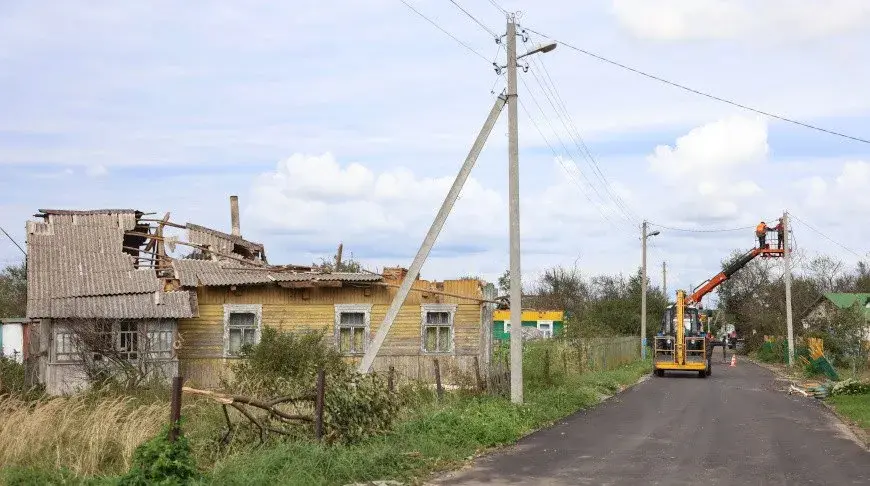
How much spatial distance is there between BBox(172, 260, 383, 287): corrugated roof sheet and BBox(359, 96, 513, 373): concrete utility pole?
1003cm

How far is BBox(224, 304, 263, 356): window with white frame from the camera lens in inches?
1137

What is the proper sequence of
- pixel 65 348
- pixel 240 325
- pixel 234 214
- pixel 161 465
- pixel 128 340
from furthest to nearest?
pixel 234 214
pixel 240 325
pixel 128 340
pixel 65 348
pixel 161 465

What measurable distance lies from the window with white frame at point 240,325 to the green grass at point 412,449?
10.6 m

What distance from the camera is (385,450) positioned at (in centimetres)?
1286

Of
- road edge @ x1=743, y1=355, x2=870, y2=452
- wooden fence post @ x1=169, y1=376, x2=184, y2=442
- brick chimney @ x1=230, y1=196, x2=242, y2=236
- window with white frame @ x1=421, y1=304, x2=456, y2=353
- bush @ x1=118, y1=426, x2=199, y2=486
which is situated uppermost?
brick chimney @ x1=230, y1=196, x2=242, y2=236

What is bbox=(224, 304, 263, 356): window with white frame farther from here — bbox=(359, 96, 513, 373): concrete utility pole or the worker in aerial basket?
the worker in aerial basket

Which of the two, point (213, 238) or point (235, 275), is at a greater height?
point (213, 238)

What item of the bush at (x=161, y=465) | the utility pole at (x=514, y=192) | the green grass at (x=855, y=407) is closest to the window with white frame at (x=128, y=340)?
the utility pole at (x=514, y=192)

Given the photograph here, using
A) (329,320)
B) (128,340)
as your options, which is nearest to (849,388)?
(329,320)

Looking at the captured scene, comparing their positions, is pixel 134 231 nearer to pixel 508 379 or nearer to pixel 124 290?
pixel 124 290

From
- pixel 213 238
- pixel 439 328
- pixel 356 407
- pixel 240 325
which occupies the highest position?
pixel 213 238

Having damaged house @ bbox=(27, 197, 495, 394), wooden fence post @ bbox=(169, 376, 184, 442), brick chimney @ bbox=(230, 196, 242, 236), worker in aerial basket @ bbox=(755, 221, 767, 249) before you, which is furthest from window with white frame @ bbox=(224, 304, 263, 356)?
worker in aerial basket @ bbox=(755, 221, 767, 249)

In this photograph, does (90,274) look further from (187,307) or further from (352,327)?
(352,327)

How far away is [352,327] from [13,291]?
1326 inches
